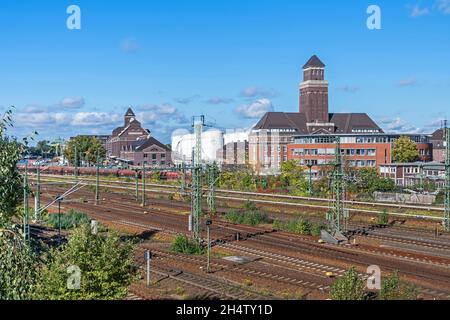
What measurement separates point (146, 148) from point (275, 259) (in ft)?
334

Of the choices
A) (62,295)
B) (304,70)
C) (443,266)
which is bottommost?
(443,266)

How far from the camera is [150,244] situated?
34.1 meters

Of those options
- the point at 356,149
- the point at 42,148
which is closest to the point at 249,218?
the point at 356,149

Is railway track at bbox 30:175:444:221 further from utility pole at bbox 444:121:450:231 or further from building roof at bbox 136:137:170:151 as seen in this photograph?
building roof at bbox 136:137:170:151

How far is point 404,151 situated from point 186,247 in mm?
65225

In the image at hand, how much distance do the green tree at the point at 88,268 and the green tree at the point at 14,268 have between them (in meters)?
1.82

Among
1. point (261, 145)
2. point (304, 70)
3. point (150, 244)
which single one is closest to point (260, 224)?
point (150, 244)

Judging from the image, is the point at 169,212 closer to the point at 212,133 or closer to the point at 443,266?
the point at 443,266

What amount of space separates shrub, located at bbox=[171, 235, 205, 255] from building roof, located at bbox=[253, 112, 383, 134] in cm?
7402

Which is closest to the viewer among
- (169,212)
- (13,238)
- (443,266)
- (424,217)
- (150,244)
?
(13,238)

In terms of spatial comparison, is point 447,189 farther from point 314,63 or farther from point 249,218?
point 314,63

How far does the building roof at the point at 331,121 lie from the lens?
107m

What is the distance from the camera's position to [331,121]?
114625mm
